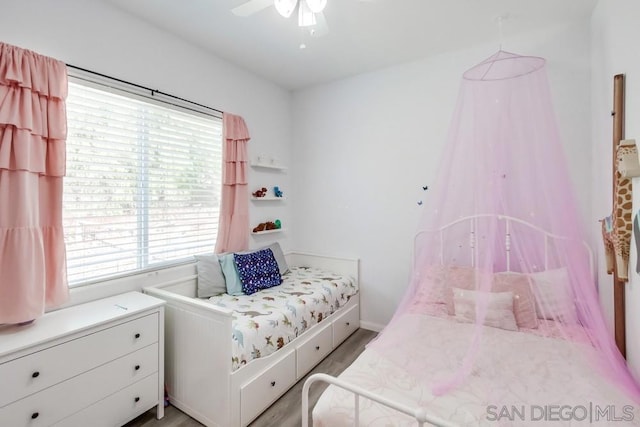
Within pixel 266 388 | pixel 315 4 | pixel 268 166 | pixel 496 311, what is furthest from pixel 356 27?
pixel 266 388

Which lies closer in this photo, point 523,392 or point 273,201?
point 523,392

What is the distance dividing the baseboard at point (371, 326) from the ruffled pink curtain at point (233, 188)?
1561mm

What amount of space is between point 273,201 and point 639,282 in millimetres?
3014

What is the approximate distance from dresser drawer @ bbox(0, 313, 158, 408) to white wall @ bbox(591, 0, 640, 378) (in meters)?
2.71

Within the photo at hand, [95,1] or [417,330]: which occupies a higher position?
[95,1]

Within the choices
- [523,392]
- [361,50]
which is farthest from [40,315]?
[361,50]

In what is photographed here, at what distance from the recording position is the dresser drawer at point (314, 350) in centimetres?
231

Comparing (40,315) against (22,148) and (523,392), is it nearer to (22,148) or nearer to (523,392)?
(22,148)

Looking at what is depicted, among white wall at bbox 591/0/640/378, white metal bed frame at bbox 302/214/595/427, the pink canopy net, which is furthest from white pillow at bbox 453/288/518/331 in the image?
white wall at bbox 591/0/640/378

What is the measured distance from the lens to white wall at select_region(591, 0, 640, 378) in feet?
4.90

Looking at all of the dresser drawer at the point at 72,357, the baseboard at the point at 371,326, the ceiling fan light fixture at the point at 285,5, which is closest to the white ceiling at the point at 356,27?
the ceiling fan light fixture at the point at 285,5

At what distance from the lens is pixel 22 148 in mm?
1577

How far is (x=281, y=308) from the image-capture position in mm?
2266

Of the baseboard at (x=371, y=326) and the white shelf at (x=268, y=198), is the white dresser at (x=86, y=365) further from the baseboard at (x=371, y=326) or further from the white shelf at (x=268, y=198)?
the baseboard at (x=371, y=326)
